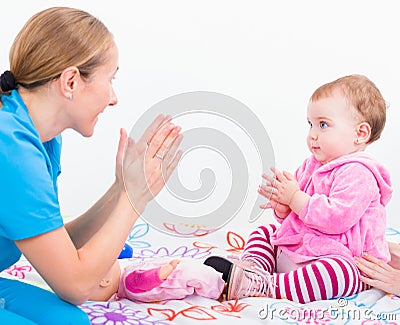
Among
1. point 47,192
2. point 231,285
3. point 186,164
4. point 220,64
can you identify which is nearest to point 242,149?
point 186,164

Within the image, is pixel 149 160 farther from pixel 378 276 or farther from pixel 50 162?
pixel 378 276

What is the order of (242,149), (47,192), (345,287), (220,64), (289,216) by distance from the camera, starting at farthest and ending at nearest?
(220,64), (289,216), (345,287), (242,149), (47,192)

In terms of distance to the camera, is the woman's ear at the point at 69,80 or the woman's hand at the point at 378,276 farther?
the woman's hand at the point at 378,276

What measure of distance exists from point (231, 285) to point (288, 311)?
5.6 inches

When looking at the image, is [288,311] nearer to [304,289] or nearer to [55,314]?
[304,289]

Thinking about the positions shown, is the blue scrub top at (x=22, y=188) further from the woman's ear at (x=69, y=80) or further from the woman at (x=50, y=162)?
the woman's ear at (x=69, y=80)

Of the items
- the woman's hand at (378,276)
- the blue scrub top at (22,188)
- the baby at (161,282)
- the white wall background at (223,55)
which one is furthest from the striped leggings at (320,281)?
the white wall background at (223,55)

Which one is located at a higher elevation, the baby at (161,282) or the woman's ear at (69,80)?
the woman's ear at (69,80)

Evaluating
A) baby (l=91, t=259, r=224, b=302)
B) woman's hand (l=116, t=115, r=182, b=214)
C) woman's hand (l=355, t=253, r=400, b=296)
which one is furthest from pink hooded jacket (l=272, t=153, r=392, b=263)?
woman's hand (l=116, t=115, r=182, b=214)

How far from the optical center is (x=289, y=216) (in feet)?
5.73

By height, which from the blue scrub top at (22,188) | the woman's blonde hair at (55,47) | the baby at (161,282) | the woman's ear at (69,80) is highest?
the woman's blonde hair at (55,47)

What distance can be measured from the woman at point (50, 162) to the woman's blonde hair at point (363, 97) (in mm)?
509

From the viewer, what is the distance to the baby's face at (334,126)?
5.56 ft

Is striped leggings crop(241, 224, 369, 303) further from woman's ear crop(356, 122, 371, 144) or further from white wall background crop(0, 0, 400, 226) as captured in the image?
white wall background crop(0, 0, 400, 226)
